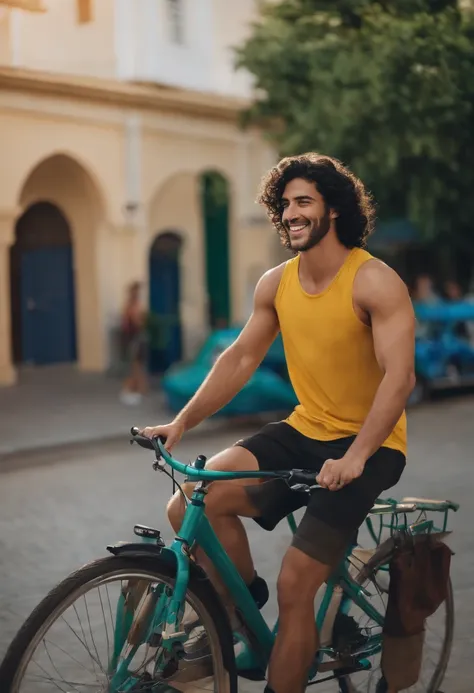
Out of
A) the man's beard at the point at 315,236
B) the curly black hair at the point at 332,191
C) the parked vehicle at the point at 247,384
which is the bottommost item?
the parked vehicle at the point at 247,384

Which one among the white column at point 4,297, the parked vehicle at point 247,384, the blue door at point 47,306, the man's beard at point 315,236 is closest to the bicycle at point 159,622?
the man's beard at point 315,236

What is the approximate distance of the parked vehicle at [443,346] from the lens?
13.9 metres

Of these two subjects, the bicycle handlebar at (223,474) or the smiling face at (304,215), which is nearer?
the bicycle handlebar at (223,474)

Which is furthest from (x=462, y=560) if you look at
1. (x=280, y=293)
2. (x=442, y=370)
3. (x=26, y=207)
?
(x=26, y=207)

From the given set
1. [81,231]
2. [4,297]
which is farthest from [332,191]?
[81,231]

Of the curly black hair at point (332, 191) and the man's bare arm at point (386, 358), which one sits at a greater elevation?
the curly black hair at point (332, 191)

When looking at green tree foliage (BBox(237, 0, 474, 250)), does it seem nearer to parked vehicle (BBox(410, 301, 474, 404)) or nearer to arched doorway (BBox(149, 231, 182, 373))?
parked vehicle (BBox(410, 301, 474, 404))

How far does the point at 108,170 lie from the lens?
18828mm

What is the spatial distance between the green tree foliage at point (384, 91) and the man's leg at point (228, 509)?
12.4 meters

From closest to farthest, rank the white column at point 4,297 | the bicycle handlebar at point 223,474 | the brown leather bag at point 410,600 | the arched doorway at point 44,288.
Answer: the bicycle handlebar at point 223,474 < the brown leather bag at point 410,600 < the white column at point 4,297 < the arched doorway at point 44,288

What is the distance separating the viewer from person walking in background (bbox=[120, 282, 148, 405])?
14.9 m

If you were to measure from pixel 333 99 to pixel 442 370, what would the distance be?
14.9 feet

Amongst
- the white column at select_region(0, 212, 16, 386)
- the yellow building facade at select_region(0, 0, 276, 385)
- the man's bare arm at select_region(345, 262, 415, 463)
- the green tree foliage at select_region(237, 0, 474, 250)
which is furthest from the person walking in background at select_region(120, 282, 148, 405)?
the man's bare arm at select_region(345, 262, 415, 463)

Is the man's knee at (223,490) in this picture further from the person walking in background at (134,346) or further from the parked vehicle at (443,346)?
the person walking in background at (134,346)
